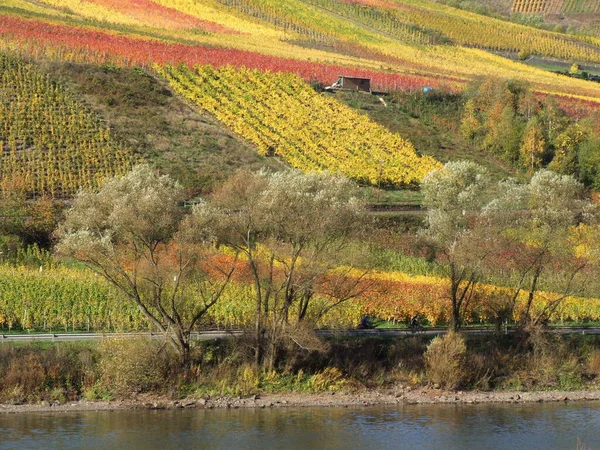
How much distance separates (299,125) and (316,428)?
5430 centimetres

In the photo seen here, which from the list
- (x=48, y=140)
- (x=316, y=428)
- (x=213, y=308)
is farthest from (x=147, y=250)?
(x=48, y=140)

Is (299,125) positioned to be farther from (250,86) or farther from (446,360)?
(446,360)

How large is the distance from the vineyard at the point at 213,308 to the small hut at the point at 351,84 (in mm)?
50385

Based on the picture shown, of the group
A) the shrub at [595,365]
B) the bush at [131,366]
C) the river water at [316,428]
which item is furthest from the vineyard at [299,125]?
the river water at [316,428]

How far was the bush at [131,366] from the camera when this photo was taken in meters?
50.7

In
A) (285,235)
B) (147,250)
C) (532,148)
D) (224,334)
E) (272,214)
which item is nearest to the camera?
(272,214)

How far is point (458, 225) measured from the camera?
6781 centimetres

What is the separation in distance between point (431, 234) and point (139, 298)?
72.4 feet

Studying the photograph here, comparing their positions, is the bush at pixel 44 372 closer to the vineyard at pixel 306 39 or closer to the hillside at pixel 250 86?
the hillside at pixel 250 86

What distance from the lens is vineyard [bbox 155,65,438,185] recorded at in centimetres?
9238

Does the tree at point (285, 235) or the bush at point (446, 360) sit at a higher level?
the tree at point (285, 235)

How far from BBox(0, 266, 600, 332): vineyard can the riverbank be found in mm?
5034

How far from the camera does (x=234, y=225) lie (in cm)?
5316

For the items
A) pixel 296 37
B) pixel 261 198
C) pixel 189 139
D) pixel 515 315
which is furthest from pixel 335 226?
pixel 296 37
